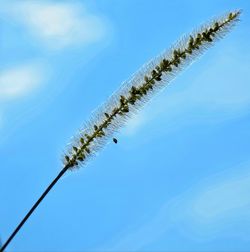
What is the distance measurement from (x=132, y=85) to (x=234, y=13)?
1.29 metres

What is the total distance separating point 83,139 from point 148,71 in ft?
2.88

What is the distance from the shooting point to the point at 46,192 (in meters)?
3.30

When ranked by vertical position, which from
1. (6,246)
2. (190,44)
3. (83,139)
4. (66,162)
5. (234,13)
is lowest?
(6,246)

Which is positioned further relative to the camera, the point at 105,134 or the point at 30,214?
the point at 105,134

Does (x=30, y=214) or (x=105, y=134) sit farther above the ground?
(x=105, y=134)

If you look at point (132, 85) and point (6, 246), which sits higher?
point (132, 85)

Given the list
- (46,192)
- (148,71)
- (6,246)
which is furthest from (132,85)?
(6,246)

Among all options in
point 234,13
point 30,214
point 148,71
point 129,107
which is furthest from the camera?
point 234,13

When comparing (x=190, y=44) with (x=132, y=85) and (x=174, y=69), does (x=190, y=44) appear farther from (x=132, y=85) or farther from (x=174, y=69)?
(x=132, y=85)

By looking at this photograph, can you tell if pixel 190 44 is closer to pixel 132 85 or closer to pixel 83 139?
pixel 132 85

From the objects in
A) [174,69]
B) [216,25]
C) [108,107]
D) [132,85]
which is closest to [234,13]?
[216,25]

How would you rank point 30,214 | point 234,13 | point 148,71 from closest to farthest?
1. point 30,214
2. point 148,71
3. point 234,13

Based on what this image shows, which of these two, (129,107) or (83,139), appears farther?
(83,139)

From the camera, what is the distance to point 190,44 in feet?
12.9
